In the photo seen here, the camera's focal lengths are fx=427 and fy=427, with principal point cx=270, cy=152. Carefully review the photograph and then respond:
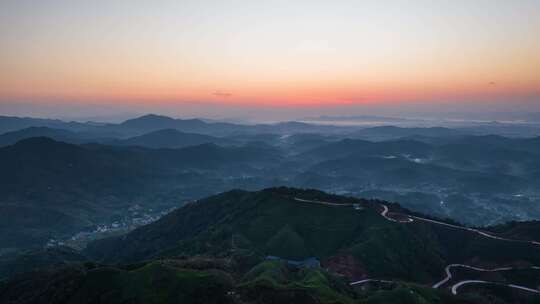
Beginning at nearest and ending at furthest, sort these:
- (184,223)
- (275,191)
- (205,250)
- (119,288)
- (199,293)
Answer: (199,293)
(119,288)
(205,250)
(275,191)
(184,223)

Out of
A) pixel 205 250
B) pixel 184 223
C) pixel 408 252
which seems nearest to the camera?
pixel 408 252

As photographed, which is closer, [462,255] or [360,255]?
[360,255]

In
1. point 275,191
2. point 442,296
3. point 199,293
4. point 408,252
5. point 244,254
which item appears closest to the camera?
point 199,293

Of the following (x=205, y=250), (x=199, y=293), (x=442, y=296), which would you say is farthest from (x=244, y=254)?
(x=442, y=296)

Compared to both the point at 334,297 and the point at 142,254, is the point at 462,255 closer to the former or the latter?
the point at 334,297

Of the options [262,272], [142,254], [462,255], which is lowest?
[142,254]

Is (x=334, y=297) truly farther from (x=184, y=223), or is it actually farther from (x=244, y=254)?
(x=184, y=223)

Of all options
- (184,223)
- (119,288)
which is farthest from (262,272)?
(184,223)

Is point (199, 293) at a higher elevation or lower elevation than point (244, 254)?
higher

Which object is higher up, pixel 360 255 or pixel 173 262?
pixel 173 262
